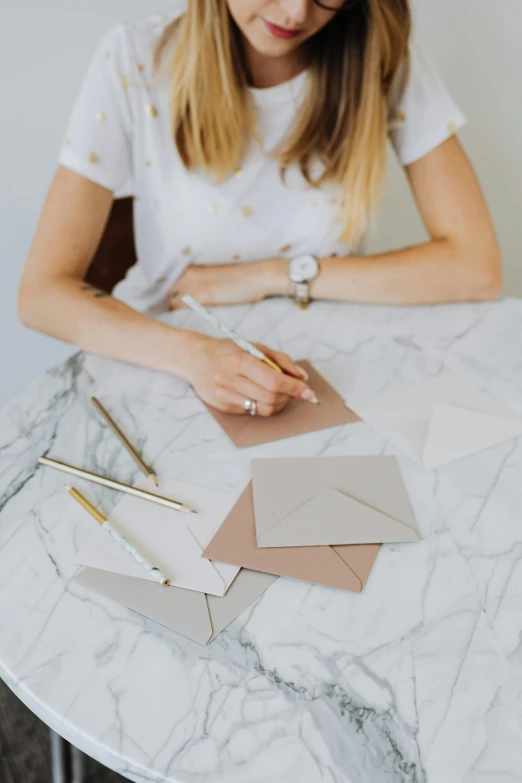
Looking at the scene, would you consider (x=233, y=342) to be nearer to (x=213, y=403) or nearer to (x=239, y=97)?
(x=213, y=403)

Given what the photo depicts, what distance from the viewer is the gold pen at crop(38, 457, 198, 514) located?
0.62m

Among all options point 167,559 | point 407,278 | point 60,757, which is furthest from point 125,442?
point 407,278

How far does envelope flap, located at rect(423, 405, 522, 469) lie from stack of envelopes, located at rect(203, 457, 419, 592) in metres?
0.05

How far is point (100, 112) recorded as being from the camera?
0.99 meters

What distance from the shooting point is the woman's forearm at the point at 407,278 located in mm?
990

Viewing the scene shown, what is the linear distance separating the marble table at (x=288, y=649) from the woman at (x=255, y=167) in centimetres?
25

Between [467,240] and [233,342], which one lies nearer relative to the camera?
[233,342]

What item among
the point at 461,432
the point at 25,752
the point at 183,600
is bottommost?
the point at 25,752

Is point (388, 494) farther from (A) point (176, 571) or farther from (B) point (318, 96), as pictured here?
(B) point (318, 96)

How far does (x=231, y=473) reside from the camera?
0.67 meters

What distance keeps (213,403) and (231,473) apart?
123mm

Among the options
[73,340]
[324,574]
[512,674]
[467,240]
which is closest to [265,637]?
[324,574]

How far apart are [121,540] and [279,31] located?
72cm

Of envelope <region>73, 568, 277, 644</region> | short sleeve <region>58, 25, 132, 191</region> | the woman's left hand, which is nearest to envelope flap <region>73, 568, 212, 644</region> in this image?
envelope <region>73, 568, 277, 644</region>
